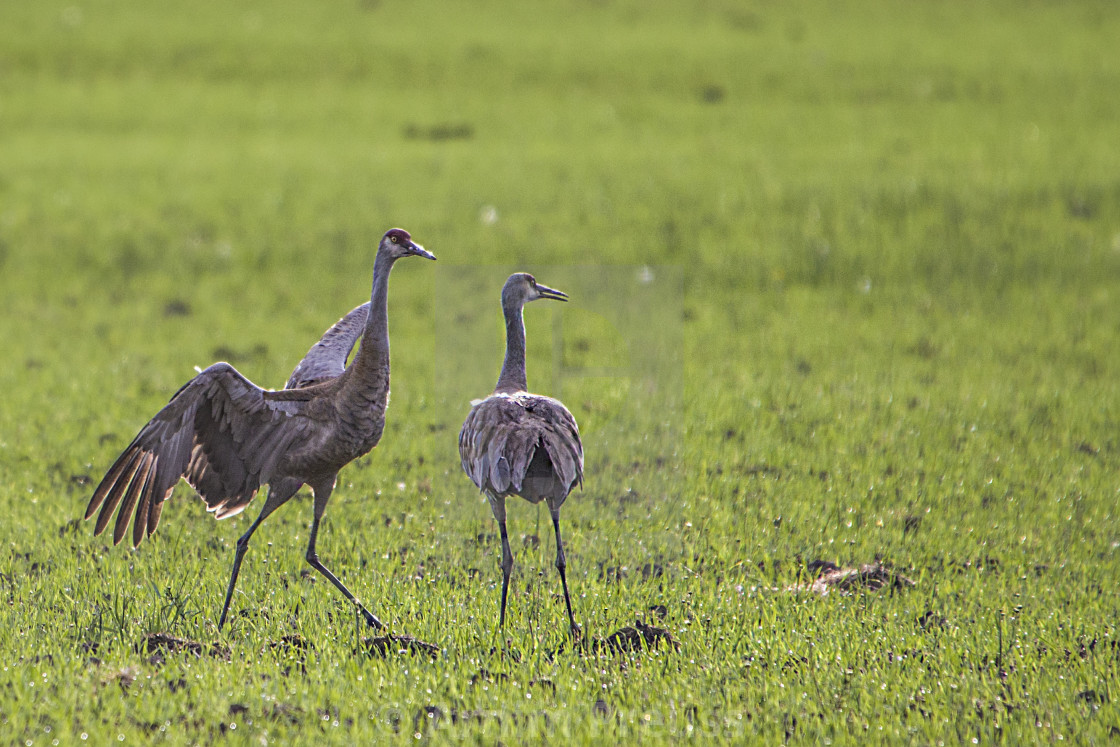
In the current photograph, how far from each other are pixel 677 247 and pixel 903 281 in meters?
3.04

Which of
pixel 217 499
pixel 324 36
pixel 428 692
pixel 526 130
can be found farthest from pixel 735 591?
pixel 324 36

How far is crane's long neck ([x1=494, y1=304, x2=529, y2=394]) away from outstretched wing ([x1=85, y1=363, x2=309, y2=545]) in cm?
129

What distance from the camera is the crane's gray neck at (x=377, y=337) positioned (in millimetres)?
6012

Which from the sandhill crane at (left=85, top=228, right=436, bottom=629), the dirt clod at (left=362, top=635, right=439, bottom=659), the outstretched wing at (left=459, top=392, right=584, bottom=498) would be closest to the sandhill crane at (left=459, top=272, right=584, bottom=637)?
the outstretched wing at (left=459, top=392, right=584, bottom=498)

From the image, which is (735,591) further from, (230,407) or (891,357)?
(891,357)

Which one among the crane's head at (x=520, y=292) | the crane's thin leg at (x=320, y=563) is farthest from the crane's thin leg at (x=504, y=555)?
the crane's head at (x=520, y=292)

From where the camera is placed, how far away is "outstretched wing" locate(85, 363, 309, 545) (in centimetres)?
587

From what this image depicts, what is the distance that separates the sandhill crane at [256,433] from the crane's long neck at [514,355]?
2.90 ft

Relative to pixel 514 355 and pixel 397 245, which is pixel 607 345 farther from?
pixel 397 245

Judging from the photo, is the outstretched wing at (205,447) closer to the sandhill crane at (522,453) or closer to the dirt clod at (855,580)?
the sandhill crane at (522,453)

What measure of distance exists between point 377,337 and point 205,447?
1.17 meters

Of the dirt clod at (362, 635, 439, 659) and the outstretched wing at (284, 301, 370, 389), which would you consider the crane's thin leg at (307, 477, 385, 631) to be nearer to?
the dirt clod at (362, 635, 439, 659)

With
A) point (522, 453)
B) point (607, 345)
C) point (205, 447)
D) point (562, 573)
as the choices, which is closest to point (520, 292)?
point (522, 453)

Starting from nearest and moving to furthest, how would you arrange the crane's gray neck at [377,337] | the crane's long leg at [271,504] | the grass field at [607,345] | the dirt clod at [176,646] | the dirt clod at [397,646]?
the grass field at [607,345] → the dirt clod at [176,646] → the dirt clod at [397,646] → the crane's gray neck at [377,337] → the crane's long leg at [271,504]
